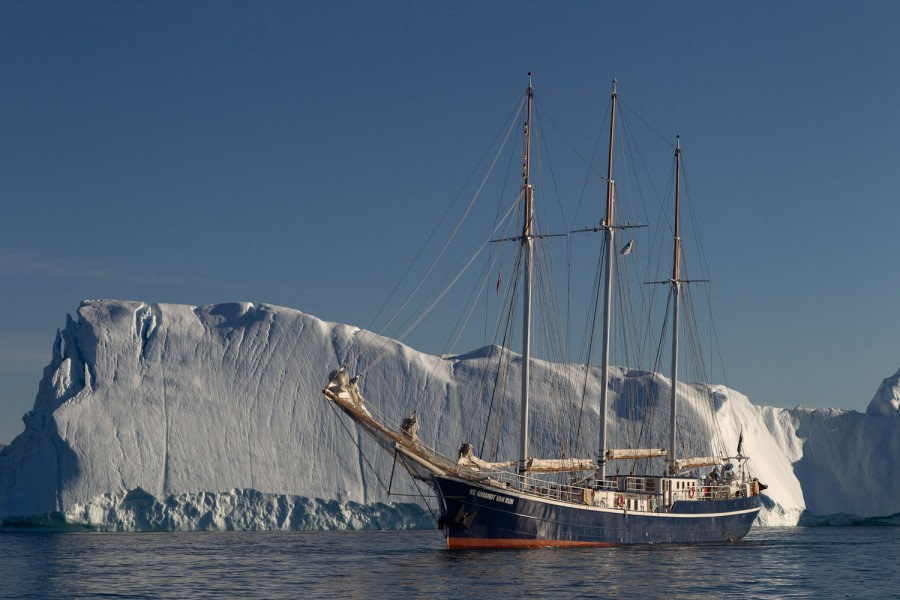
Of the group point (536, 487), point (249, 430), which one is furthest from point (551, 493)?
point (249, 430)

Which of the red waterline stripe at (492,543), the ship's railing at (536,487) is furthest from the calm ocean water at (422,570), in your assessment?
the ship's railing at (536,487)

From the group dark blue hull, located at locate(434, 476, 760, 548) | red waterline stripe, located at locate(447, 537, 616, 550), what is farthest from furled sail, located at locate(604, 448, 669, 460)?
red waterline stripe, located at locate(447, 537, 616, 550)

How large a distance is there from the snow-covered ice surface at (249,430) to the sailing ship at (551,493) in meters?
12.8

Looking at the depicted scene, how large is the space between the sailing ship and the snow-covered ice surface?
41.9ft

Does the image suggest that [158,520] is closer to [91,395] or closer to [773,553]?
[91,395]

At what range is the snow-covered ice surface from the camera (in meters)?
57.3

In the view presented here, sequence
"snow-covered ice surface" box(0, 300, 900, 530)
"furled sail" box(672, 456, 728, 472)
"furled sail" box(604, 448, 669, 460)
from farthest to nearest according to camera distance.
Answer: "snow-covered ice surface" box(0, 300, 900, 530) → "furled sail" box(672, 456, 728, 472) → "furled sail" box(604, 448, 669, 460)

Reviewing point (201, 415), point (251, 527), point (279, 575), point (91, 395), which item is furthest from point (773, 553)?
point (91, 395)

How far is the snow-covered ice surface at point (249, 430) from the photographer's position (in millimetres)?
57344

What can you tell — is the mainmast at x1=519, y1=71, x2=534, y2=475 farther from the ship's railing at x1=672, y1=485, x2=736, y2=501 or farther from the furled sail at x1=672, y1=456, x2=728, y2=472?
the furled sail at x1=672, y1=456, x2=728, y2=472

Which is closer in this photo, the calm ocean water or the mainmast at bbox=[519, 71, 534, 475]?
the calm ocean water

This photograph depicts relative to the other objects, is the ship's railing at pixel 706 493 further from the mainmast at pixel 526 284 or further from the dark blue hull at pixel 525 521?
the mainmast at pixel 526 284

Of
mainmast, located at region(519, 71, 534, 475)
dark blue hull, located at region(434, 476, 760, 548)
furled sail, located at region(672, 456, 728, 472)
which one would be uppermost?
mainmast, located at region(519, 71, 534, 475)

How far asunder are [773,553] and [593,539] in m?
7.28
